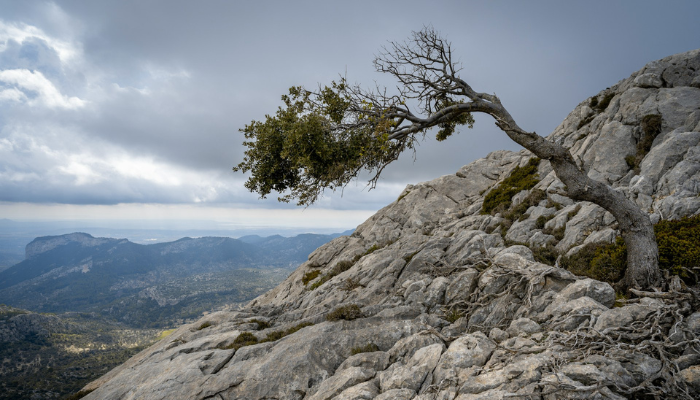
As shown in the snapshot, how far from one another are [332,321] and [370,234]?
25.3m

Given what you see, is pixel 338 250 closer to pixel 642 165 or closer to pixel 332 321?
pixel 332 321

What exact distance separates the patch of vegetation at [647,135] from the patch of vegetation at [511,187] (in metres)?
8.42

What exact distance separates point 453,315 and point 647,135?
25.4m

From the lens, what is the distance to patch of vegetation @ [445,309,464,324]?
43.7 ft

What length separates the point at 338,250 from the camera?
38.3 m

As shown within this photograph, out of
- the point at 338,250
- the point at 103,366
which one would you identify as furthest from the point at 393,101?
the point at 103,366

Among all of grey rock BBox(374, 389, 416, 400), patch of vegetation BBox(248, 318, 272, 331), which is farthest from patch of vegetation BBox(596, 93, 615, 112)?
patch of vegetation BBox(248, 318, 272, 331)

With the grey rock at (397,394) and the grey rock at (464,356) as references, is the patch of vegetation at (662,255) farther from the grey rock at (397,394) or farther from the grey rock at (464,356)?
the grey rock at (397,394)

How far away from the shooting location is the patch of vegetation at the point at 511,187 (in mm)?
31172

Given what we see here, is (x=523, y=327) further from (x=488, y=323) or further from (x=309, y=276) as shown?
(x=309, y=276)

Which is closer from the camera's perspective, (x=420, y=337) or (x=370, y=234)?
(x=420, y=337)

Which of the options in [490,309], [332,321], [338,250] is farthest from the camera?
[338,250]

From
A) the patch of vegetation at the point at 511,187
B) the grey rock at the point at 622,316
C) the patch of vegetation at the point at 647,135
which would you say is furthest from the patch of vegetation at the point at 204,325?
the patch of vegetation at the point at 647,135

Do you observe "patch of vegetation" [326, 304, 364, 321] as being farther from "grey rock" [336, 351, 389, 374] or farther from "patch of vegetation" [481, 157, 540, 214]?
"patch of vegetation" [481, 157, 540, 214]
